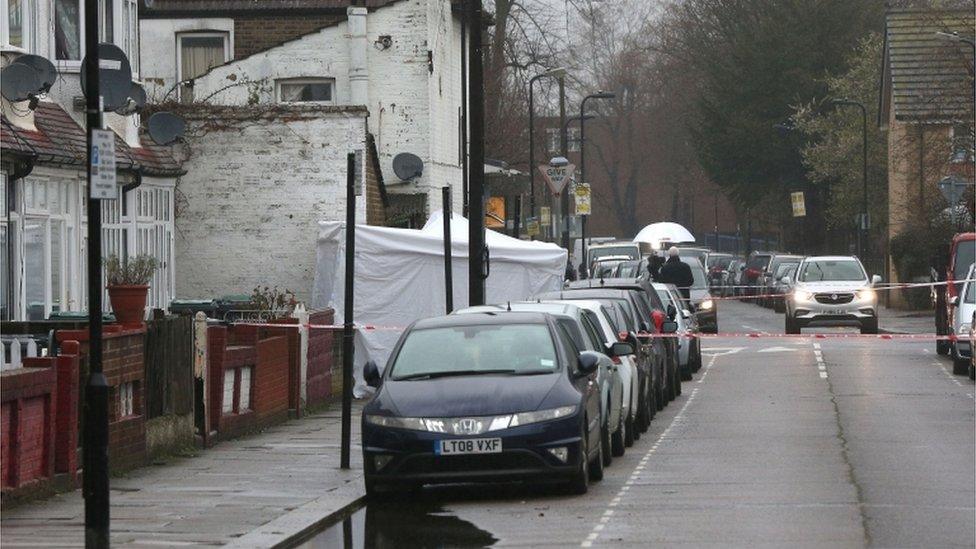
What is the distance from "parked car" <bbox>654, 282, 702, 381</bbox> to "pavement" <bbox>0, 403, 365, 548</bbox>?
11770mm

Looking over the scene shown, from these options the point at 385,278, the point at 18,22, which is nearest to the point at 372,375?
the point at 18,22

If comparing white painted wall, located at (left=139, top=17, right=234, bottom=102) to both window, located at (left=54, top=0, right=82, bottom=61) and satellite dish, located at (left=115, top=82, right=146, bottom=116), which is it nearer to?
satellite dish, located at (left=115, top=82, right=146, bottom=116)

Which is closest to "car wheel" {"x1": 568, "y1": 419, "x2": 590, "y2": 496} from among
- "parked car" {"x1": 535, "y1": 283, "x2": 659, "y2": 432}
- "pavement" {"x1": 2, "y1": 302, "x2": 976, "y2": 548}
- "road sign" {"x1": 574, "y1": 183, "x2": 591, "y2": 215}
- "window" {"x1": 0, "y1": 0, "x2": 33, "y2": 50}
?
"pavement" {"x1": 2, "y1": 302, "x2": 976, "y2": 548}

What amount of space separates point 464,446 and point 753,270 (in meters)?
54.2

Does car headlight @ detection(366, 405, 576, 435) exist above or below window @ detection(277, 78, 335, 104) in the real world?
below

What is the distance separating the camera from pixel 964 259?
33531 millimetres

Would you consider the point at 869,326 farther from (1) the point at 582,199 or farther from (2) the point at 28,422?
(2) the point at 28,422

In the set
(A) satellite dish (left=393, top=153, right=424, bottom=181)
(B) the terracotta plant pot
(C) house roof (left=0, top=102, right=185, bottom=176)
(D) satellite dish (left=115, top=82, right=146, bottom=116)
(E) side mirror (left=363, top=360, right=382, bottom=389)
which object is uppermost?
(D) satellite dish (left=115, top=82, right=146, bottom=116)

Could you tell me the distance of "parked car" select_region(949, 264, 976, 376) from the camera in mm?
29812

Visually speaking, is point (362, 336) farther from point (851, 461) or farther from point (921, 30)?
point (921, 30)

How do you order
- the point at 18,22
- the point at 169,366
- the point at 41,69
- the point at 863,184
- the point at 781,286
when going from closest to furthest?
the point at 169,366
the point at 41,69
the point at 18,22
the point at 781,286
the point at 863,184

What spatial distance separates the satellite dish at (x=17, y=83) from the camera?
21.0 m

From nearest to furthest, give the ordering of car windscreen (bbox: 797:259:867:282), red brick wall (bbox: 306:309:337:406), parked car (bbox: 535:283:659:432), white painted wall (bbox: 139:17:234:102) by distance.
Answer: parked car (bbox: 535:283:659:432)
red brick wall (bbox: 306:309:337:406)
white painted wall (bbox: 139:17:234:102)
car windscreen (bbox: 797:259:867:282)

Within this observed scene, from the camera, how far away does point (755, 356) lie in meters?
36.8
